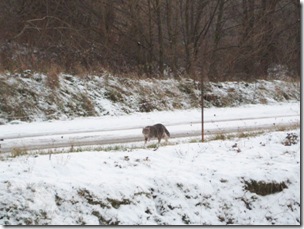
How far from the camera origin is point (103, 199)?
6.40m

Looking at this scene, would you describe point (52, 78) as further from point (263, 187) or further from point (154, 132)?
point (263, 187)

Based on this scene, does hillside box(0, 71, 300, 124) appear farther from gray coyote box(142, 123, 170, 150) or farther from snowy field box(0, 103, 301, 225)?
snowy field box(0, 103, 301, 225)

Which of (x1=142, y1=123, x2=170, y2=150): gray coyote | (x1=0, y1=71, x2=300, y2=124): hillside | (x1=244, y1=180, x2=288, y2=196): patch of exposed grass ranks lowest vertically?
(x1=244, y1=180, x2=288, y2=196): patch of exposed grass

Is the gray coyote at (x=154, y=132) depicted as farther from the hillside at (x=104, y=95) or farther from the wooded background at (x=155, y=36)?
the wooded background at (x=155, y=36)

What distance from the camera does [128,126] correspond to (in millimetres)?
14984

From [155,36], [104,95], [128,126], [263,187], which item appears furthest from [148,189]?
[155,36]

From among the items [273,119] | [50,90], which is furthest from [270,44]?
[50,90]

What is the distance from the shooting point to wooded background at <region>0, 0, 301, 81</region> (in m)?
21.2

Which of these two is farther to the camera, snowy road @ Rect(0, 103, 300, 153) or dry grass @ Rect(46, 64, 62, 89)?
dry grass @ Rect(46, 64, 62, 89)

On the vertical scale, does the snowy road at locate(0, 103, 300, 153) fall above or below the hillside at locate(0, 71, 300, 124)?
below

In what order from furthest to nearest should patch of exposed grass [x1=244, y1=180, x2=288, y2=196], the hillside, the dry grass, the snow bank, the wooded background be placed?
the wooded background, the dry grass, the hillside, patch of exposed grass [x1=244, y1=180, x2=288, y2=196], the snow bank

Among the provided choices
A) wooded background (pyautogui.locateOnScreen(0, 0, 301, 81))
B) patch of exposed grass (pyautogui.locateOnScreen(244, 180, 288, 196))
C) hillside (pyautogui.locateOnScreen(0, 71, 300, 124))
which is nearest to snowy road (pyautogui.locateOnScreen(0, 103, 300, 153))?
hillside (pyautogui.locateOnScreen(0, 71, 300, 124))

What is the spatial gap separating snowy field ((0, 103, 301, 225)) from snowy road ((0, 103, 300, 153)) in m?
4.02

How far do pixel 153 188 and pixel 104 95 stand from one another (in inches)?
446
